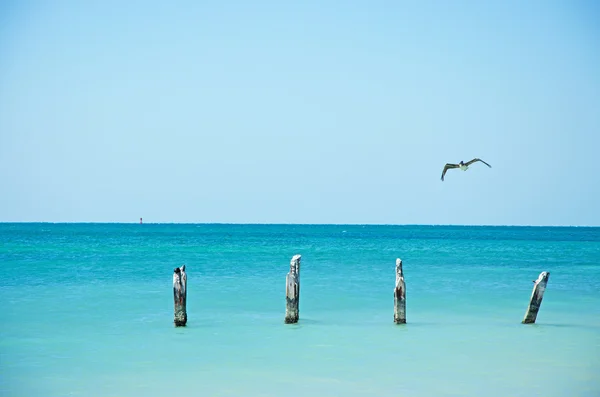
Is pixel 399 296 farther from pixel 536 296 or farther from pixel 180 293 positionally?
pixel 180 293

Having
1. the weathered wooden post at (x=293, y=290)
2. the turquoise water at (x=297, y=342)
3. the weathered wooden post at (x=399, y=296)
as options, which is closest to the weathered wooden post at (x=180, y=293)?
the turquoise water at (x=297, y=342)

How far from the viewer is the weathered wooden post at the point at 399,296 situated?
19.0 m

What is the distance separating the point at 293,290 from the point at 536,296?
21.6ft

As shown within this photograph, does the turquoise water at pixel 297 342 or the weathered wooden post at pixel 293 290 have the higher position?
the weathered wooden post at pixel 293 290

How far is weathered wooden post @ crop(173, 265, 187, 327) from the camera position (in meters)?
18.4

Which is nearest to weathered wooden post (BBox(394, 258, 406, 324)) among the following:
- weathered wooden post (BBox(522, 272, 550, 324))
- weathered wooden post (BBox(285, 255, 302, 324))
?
weathered wooden post (BBox(285, 255, 302, 324))

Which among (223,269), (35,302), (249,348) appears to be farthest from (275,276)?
(249,348)

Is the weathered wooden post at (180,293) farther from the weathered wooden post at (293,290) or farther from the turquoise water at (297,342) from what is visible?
the weathered wooden post at (293,290)

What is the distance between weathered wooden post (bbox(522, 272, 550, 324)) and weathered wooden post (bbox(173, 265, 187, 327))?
9.29m

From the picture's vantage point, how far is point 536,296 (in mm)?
19562

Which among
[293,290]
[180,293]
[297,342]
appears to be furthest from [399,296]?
[180,293]

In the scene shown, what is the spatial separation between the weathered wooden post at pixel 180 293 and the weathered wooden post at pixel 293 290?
267cm

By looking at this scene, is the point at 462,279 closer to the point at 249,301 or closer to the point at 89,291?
the point at 249,301

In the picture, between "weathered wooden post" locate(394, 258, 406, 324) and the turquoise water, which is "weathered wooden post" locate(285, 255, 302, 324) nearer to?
the turquoise water
